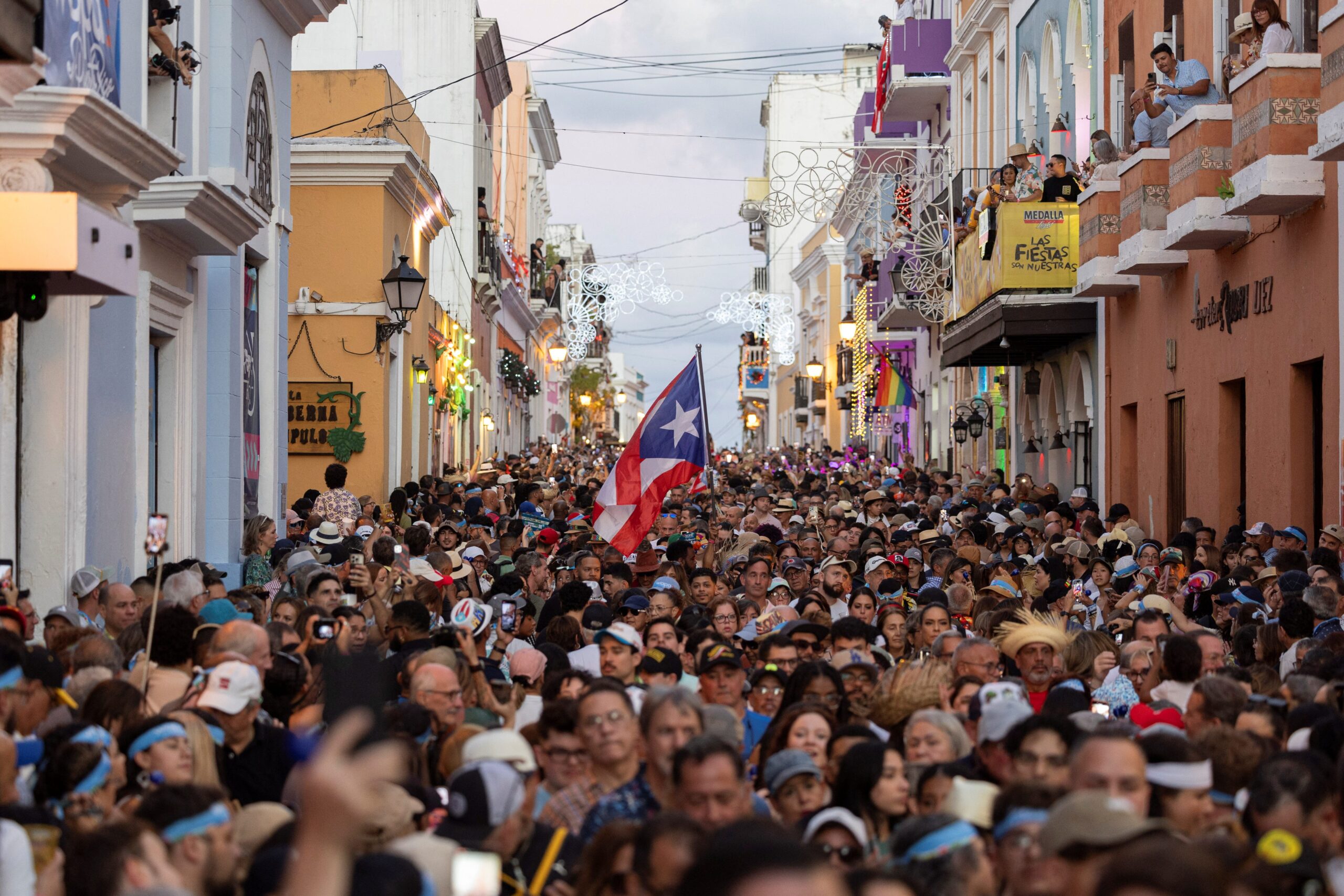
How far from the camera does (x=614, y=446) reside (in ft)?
209

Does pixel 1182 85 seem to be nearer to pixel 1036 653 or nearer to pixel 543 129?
pixel 1036 653

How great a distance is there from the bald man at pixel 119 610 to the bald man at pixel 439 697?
133 inches

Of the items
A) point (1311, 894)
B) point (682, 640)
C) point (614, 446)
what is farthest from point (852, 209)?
point (614, 446)

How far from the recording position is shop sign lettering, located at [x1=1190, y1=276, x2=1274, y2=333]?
56.3 feet

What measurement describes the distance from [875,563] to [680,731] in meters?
8.69

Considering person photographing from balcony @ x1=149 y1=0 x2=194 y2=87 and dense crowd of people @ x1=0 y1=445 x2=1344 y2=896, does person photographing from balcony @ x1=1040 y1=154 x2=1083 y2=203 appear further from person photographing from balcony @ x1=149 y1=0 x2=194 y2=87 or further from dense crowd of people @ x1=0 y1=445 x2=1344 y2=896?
person photographing from balcony @ x1=149 y1=0 x2=194 y2=87

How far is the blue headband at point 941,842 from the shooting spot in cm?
514

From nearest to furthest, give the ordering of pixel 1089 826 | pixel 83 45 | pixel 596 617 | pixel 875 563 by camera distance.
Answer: pixel 1089 826, pixel 596 617, pixel 83 45, pixel 875 563

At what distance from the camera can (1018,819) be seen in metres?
5.10

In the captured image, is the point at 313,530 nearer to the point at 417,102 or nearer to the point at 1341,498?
the point at 1341,498

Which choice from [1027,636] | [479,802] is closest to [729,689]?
[1027,636]

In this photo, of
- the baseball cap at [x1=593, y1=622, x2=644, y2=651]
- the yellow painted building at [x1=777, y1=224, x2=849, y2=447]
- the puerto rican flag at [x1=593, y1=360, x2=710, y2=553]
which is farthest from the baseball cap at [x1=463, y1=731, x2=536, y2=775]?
the yellow painted building at [x1=777, y1=224, x2=849, y2=447]

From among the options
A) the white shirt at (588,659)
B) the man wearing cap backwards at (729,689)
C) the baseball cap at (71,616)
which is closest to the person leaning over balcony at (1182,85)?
the white shirt at (588,659)

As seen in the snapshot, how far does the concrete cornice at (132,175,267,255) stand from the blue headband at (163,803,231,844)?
350 inches
